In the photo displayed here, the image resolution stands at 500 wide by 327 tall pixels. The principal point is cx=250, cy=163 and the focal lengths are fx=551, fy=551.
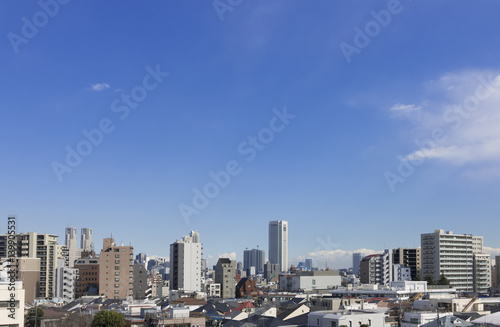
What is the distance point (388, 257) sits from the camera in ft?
269

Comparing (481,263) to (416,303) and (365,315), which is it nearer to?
(416,303)

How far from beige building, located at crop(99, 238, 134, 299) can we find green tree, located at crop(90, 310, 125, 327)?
3425 centimetres

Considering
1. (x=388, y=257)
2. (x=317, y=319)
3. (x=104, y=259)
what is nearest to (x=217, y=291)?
(x=104, y=259)

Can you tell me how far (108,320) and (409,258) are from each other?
67011 millimetres

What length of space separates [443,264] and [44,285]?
5121 cm

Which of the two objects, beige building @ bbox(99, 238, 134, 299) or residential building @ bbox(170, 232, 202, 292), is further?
residential building @ bbox(170, 232, 202, 292)

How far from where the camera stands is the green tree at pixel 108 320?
28719 mm

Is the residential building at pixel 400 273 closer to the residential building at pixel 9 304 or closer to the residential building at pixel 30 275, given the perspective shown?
the residential building at pixel 30 275

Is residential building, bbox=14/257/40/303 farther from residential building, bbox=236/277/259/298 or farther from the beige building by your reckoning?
residential building, bbox=236/277/259/298

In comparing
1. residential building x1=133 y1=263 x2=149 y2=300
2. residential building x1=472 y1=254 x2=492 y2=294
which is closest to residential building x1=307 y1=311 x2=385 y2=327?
residential building x1=133 y1=263 x2=149 y2=300

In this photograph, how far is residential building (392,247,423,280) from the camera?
85.9m

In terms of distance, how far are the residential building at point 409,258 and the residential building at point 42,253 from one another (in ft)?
164

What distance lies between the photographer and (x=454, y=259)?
75312 millimetres

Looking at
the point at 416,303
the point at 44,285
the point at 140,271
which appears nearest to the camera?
the point at 416,303
